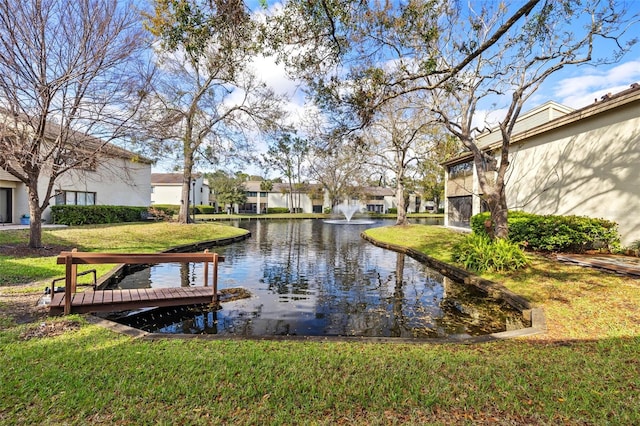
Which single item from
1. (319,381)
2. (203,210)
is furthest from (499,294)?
(203,210)

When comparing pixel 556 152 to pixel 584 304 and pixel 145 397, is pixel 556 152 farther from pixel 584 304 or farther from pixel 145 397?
pixel 145 397

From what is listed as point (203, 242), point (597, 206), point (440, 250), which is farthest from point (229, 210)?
point (597, 206)

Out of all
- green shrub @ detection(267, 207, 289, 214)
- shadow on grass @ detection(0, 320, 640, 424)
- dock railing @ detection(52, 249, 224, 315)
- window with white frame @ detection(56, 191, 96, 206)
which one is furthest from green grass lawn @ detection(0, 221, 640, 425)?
green shrub @ detection(267, 207, 289, 214)

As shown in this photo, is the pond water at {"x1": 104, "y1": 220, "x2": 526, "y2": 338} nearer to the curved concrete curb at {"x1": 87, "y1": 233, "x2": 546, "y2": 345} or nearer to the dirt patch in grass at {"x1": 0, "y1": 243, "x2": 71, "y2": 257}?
the curved concrete curb at {"x1": 87, "y1": 233, "x2": 546, "y2": 345}

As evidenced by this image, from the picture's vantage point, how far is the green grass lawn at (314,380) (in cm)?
285

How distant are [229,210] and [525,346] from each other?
53770 mm

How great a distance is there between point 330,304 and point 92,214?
1997 cm

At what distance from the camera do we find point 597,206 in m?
11.2

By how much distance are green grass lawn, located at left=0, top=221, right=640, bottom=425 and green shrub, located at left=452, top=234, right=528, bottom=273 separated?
395 centimetres

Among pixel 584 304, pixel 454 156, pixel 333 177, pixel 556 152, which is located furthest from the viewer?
pixel 333 177

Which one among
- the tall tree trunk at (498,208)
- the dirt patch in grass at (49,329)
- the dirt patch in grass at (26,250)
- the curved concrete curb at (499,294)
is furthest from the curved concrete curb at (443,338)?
the dirt patch in grass at (26,250)

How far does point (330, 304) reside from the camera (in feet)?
24.6

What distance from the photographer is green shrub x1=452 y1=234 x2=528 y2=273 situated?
29.6 ft

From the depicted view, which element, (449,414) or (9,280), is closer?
(449,414)
